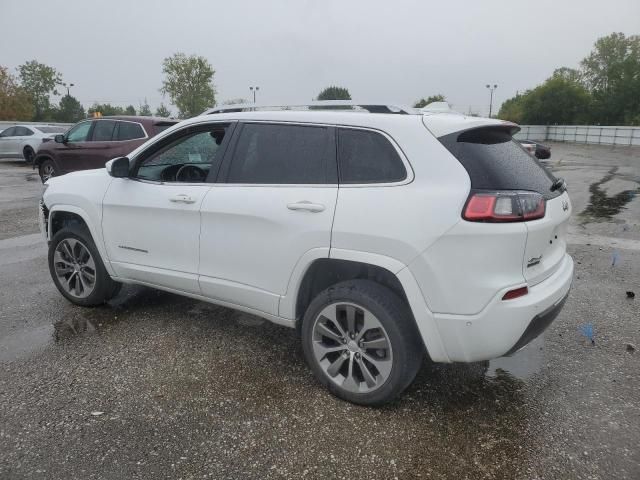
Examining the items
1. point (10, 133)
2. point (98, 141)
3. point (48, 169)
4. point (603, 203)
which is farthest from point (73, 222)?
point (10, 133)

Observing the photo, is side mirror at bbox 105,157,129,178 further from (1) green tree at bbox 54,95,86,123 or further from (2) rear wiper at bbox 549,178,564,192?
(1) green tree at bbox 54,95,86,123

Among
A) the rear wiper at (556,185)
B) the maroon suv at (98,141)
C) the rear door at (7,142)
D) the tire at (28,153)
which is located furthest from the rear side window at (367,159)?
the rear door at (7,142)

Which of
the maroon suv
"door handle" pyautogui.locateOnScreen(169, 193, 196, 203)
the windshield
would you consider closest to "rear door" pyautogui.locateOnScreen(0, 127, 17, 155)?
the windshield

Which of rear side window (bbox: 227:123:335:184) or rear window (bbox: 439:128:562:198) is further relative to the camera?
rear side window (bbox: 227:123:335:184)

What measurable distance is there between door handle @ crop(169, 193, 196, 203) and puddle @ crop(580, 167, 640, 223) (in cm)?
777

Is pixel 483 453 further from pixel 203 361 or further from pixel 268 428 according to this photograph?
pixel 203 361

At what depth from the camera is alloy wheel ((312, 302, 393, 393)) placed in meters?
2.76

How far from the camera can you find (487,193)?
2447mm

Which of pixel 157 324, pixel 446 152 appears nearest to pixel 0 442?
pixel 157 324

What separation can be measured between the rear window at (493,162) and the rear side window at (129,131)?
9.06 metres

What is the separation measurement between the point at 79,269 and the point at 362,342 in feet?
9.24

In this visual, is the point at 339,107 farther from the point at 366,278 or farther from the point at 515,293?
the point at 515,293

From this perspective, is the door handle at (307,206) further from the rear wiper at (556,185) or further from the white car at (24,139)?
the white car at (24,139)

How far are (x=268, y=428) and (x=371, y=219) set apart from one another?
1.29m
